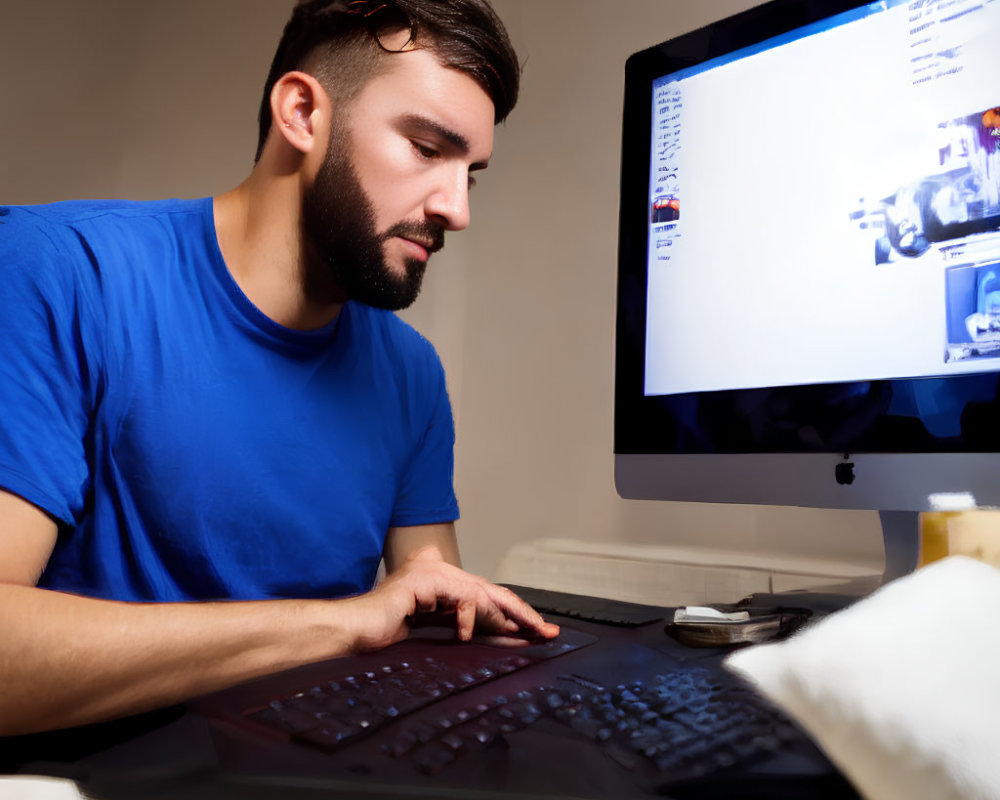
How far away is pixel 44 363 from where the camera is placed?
1.90 ft

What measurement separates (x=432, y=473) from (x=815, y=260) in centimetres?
57

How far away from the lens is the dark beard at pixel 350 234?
0.83m

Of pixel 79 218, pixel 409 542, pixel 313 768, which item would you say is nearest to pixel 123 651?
pixel 313 768

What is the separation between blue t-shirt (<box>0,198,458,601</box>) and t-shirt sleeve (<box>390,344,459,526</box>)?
94 millimetres

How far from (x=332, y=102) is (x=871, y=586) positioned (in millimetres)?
818

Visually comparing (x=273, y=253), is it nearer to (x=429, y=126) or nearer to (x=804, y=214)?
(x=429, y=126)

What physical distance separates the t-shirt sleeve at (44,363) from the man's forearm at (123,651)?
0.36ft

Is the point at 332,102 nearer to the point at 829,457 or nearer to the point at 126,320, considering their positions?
the point at 126,320

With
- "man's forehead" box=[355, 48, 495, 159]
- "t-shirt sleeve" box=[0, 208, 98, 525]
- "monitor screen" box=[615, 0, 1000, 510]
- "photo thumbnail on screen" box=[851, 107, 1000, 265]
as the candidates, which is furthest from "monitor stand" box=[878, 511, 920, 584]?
"t-shirt sleeve" box=[0, 208, 98, 525]

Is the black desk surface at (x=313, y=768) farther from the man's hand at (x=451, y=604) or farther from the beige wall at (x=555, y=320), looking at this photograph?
the beige wall at (x=555, y=320)

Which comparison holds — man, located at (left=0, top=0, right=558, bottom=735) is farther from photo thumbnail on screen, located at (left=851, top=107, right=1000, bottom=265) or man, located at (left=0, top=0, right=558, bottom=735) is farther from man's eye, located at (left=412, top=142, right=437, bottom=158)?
photo thumbnail on screen, located at (left=851, top=107, right=1000, bottom=265)

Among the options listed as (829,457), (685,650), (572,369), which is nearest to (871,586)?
(829,457)

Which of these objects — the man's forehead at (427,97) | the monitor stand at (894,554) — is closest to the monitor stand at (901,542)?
the monitor stand at (894,554)

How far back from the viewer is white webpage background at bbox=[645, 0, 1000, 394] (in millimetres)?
604
